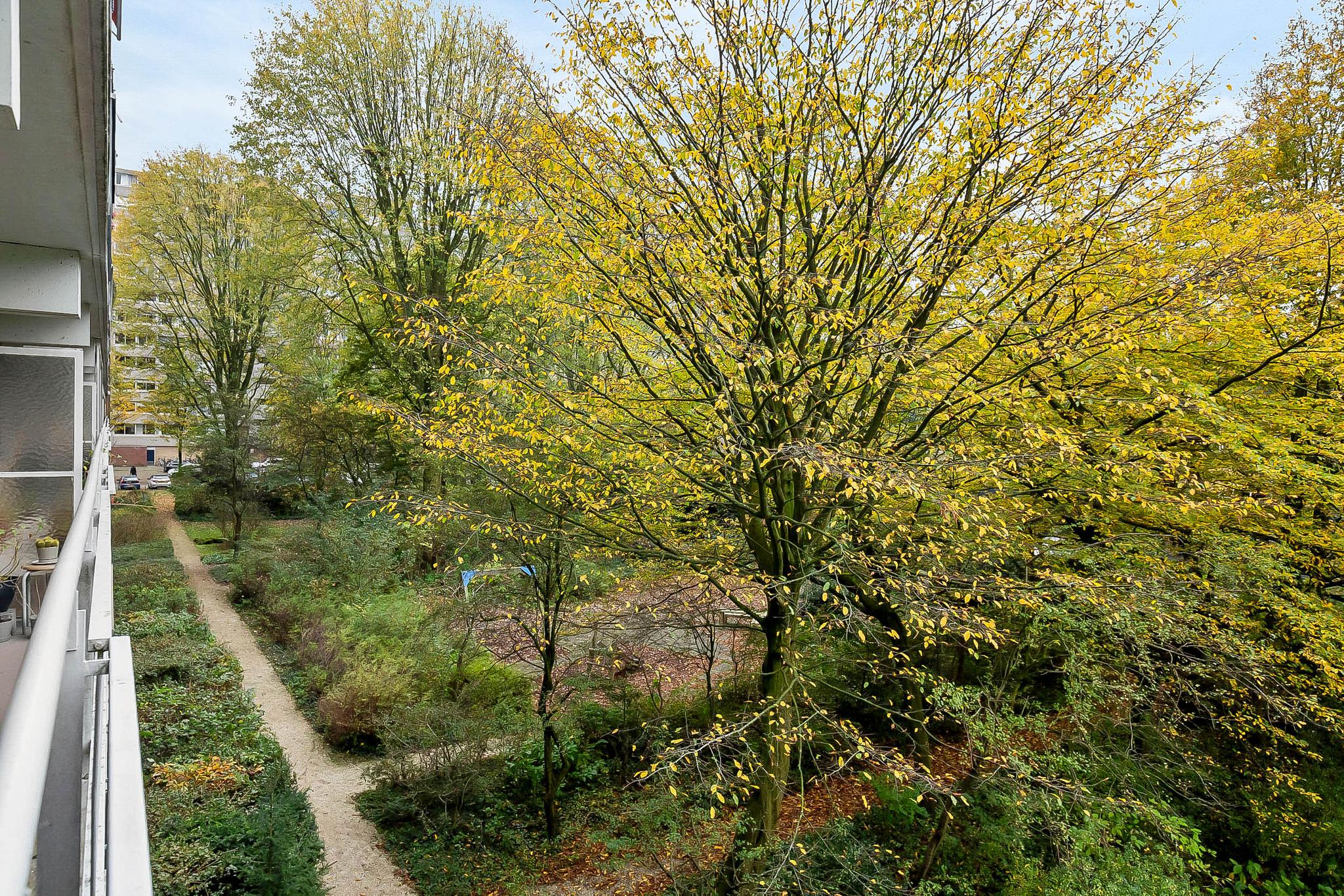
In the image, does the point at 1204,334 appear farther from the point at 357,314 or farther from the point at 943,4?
the point at 357,314

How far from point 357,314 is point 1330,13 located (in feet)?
73.6

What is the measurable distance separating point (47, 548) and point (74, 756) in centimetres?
344

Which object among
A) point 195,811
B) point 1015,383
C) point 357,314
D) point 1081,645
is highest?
point 357,314

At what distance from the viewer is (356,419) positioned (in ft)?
65.2

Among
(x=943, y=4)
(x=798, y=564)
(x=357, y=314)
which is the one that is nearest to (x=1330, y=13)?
(x=943, y=4)

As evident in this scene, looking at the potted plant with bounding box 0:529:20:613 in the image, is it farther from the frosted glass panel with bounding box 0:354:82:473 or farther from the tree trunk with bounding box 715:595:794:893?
the tree trunk with bounding box 715:595:794:893

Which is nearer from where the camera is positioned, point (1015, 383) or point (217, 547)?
point (1015, 383)

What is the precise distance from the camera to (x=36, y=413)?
441 centimetres

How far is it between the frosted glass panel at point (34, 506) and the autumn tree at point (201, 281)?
18.5m

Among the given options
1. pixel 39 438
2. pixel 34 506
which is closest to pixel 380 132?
pixel 39 438

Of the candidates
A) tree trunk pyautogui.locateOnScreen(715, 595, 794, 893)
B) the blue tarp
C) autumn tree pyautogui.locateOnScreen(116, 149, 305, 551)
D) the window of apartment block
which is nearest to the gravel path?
the blue tarp

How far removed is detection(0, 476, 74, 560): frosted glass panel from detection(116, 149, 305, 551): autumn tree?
60.7 feet

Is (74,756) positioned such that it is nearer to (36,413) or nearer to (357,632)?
(36,413)

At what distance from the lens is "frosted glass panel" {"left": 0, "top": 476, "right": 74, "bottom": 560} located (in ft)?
14.0
